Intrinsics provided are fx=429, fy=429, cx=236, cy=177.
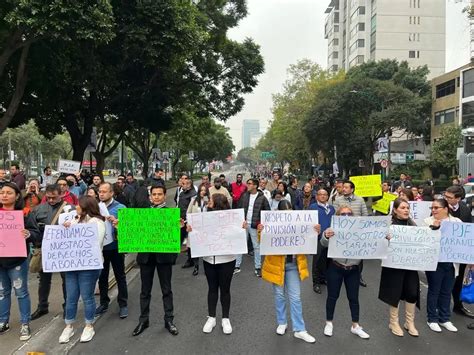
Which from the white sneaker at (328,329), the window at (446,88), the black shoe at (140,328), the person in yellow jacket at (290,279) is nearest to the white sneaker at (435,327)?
the white sneaker at (328,329)

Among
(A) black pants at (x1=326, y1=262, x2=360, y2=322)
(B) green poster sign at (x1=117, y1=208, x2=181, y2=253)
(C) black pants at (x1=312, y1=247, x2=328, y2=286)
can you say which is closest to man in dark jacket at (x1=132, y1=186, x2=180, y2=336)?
(B) green poster sign at (x1=117, y1=208, x2=181, y2=253)

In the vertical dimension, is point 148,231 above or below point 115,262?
above

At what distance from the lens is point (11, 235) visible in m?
4.95

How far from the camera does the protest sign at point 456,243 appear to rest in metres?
5.41

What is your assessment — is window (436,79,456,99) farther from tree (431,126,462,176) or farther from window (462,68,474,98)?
tree (431,126,462,176)

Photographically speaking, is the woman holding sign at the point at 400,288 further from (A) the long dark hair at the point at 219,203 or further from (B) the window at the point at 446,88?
(B) the window at the point at 446,88

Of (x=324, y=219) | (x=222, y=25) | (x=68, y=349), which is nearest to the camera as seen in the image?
(x=68, y=349)

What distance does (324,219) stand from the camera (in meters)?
6.89

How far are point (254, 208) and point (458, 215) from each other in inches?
138

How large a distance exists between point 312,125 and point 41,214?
31981 millimetres

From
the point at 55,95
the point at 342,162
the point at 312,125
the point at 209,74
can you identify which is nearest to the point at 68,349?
the point at 55,95

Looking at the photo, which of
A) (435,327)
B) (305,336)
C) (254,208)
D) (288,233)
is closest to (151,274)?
(288,233)

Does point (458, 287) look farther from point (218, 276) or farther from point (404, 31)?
point (404, 31)

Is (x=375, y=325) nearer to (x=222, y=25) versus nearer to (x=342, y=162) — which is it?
(x=222, y=25)
